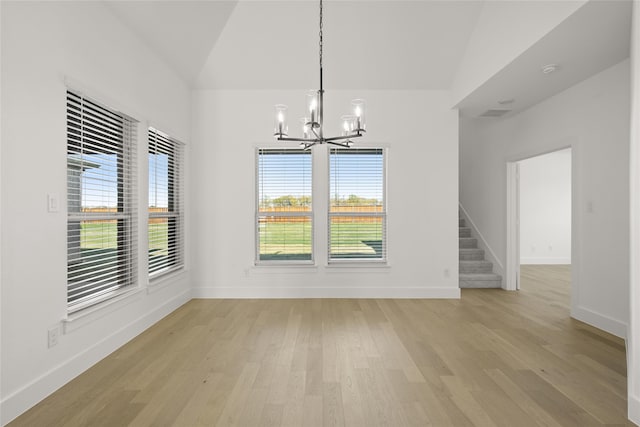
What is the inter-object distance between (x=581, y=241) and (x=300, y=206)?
3.52 metres

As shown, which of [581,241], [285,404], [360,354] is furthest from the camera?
[581,241]

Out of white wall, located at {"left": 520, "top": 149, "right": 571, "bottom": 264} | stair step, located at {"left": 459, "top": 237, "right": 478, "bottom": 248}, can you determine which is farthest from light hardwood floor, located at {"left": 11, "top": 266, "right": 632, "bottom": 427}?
white wall, located at {"left": 520, "top": 149, "right": 571, "bottom": 264}

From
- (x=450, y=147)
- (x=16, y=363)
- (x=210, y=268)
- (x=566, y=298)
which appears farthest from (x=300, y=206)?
(x=566, y=298)

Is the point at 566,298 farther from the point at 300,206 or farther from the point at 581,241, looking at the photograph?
the point at 300,206

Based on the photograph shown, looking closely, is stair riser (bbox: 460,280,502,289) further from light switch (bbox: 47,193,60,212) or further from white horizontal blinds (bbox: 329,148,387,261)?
light switch (bbox: 47,193,60,212)

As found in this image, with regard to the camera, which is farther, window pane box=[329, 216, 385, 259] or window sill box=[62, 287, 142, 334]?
window pane box=[329, 216, 385, 259]

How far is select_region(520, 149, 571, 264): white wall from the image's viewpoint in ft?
24.6

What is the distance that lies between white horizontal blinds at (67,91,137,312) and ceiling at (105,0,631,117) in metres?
1.09

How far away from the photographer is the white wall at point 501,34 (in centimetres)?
261

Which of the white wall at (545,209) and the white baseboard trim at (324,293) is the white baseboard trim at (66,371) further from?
the white wall at (545,209)

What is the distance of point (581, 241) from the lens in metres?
3.76

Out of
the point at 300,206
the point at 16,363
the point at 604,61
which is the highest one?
the point at 604,61

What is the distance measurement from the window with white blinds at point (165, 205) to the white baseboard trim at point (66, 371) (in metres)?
0.59

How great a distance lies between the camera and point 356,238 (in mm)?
4797
